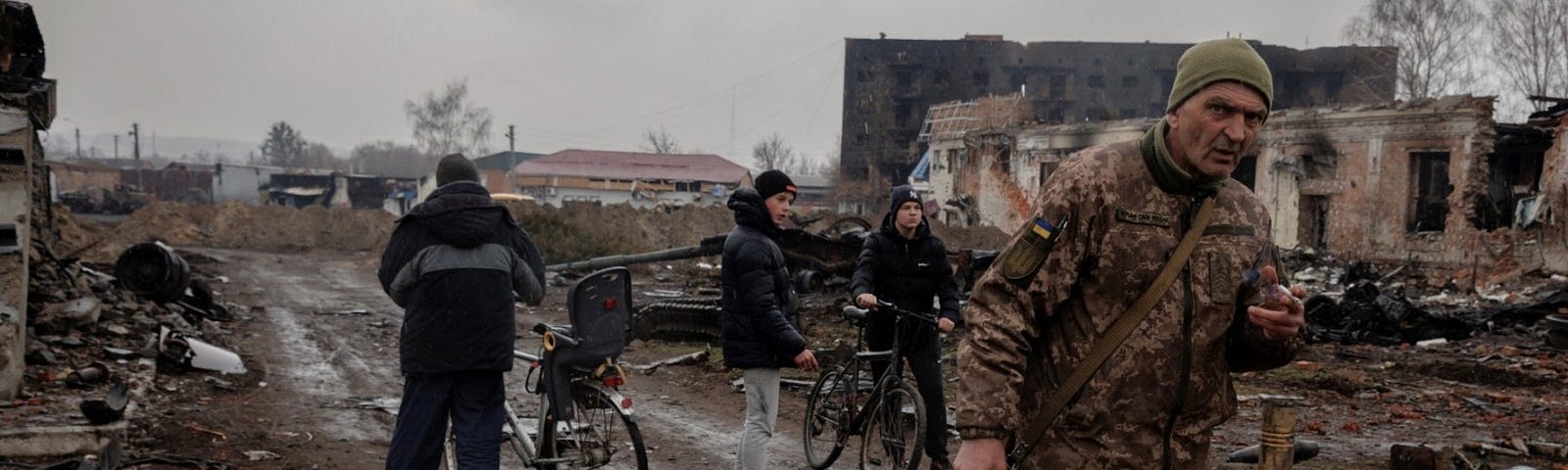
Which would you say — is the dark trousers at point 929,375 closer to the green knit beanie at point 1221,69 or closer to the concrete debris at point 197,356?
the green knit beanie at point 1221,69

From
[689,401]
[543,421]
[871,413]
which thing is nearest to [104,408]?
[543,421]

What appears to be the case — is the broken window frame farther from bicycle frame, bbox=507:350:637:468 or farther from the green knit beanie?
the green knit beanie

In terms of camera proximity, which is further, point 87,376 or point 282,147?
point 282,147

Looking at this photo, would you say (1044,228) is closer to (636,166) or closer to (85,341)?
(85,341)

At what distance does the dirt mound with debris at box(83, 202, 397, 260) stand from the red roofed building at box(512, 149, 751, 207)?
40.5 feet

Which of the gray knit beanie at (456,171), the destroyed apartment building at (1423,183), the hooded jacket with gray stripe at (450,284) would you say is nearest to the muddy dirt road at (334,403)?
the hooded jacket with gray stripe at (450,284)

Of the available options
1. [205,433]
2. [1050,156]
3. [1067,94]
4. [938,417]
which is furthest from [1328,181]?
[1067,94]

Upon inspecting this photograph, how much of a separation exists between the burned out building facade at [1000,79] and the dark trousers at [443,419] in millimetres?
55552

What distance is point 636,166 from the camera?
193ft

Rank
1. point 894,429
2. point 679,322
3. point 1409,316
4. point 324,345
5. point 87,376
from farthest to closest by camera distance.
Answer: point 1409,316 < point 679,322 < point 324,345 < point 87,376 < point 894,429

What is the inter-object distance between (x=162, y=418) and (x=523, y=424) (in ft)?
12.3

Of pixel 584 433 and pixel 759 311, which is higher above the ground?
pixel 759 311

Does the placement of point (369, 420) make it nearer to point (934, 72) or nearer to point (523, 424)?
point (523, 424)

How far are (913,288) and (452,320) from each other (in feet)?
9.22
